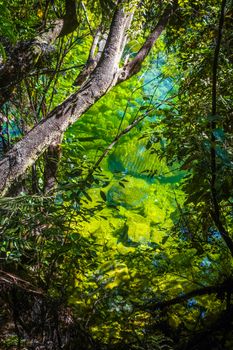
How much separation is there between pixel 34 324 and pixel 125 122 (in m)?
4.13

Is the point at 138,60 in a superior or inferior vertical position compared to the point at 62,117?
superior

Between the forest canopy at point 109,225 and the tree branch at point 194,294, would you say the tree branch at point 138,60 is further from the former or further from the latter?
the tree branch at point 194,294

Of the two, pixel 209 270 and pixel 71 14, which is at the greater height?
pixel 71 14

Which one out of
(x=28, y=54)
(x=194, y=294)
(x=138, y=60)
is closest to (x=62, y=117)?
(x=28, y=54)

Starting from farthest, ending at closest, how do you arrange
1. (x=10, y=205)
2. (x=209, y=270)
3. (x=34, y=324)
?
(x=209, y=270)
(x=34, y=324)
(x=10, y=205)

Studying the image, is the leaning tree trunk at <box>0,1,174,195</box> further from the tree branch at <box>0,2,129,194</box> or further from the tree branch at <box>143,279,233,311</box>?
the tree branch at <box>143,279,233,311</box>

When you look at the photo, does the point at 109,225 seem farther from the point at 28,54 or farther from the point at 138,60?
the point at 28,54

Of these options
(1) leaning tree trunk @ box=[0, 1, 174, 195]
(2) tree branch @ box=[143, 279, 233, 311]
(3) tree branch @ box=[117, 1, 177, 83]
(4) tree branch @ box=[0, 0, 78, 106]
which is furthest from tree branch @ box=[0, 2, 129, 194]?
(2) tree branch @ box=[143, 279, 233, 311]

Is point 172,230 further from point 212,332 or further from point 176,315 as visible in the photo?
point 212,332

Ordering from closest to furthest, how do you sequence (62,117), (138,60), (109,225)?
(62,117)
(138,60)
(109,225)

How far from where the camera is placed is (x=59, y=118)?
9.61 feet

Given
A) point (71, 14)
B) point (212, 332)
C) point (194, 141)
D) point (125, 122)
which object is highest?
point (71, 14)

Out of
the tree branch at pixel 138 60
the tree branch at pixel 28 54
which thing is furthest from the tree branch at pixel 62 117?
the tree branch at pixel 28 54

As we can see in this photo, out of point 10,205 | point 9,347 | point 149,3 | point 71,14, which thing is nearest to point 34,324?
point 9,347
